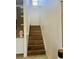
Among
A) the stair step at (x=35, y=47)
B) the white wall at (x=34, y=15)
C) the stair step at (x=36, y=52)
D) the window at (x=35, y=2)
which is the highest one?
the window at (x=35, y=2)

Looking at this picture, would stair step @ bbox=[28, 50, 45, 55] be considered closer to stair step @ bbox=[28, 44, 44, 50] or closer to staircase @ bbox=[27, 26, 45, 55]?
staircase @ bbox=[27, 26, 45, 55]

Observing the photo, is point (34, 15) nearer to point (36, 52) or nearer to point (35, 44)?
point (35, 44)

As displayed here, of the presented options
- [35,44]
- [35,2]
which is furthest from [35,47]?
[35,2]

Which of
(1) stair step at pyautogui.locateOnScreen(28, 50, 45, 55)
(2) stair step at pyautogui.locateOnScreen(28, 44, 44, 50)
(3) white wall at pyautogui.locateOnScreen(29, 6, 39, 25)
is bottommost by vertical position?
(1) stair step at pyautogui.locateOnScreen(28, 50, 45, 55)

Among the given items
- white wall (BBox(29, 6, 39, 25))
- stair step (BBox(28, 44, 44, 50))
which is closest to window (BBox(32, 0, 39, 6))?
white wall (BBox(29, 6, 39, 25))

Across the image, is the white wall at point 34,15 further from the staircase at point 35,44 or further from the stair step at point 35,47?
the stair step at point 35,47

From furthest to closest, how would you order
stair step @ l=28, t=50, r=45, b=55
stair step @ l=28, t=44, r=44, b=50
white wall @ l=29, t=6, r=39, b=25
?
1. white wall @ l=29, t=6, r=39, b=25
2. stair step @ l=28, t=44, r=44, b=50
3. stair step @ l=28, t=50, r=45, b=55

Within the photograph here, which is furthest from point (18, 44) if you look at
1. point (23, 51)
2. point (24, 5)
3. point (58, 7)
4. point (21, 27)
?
point (58, 7)

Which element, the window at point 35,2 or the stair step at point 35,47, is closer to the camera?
the stair step at point 35,47

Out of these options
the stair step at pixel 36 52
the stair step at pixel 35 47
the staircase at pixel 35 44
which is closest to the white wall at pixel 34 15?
the staircase at pixel 35 44
